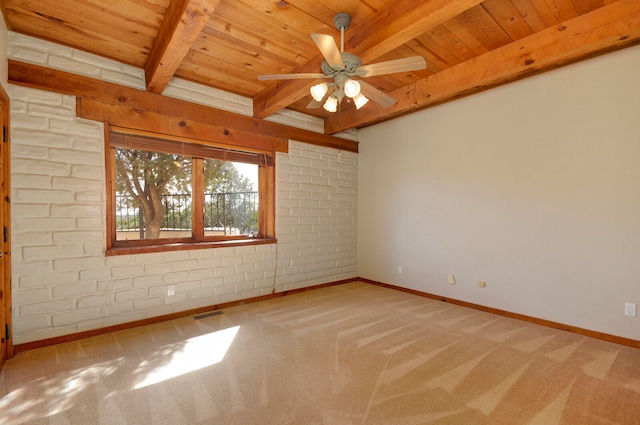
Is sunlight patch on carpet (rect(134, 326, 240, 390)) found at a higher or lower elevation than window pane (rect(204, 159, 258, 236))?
lower

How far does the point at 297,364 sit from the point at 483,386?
4.22 ft

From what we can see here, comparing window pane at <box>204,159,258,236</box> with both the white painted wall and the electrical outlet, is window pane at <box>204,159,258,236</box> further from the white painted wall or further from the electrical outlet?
the electrical outlet

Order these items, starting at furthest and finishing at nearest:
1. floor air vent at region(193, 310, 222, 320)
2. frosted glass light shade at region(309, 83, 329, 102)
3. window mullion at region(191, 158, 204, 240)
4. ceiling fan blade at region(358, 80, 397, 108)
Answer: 1. window mullion at region(191, 158, 204, 240)
2. floor air vent at region(193, 310, 222, 320)
3. ceiling fan blade at region(358, 80, 397, 108)
4. frosted glass light shade at region(309, 83, 329, 102)

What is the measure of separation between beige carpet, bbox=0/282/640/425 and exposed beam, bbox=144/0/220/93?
238cm

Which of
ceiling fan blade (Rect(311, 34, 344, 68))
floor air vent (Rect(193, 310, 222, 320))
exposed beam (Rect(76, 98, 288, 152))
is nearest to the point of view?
ceiling fan blade (Rect(311, 34, 344, 68))

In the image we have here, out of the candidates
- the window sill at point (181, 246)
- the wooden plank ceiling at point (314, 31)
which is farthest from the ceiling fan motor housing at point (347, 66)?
the window sill at point (181, 246)

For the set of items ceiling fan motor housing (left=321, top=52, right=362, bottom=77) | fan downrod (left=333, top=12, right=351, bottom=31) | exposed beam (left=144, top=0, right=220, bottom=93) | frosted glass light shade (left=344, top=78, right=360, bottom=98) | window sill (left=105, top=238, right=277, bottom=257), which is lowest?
window sill (left=105, top=238, right=277, bottom=257)

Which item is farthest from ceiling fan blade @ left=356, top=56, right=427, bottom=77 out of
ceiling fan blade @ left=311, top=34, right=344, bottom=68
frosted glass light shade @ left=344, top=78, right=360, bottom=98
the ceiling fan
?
ceiling fan blade @ left=311, top=34, right=344, bottom=68

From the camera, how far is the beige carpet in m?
1.73

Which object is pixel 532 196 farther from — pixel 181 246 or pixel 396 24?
pixel 181 246

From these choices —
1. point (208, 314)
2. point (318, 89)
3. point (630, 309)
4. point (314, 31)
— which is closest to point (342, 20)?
point (314, 31)

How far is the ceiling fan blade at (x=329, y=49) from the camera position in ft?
5.48

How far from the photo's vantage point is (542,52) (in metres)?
2.51

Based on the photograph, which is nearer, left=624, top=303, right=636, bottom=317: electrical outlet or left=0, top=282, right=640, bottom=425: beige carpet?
left=0, top=282, right=640, bottom=425: beige carpet
